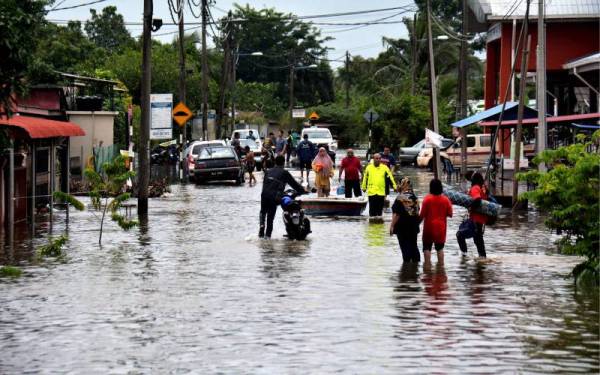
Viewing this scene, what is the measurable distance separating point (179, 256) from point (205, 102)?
42272 millimetres

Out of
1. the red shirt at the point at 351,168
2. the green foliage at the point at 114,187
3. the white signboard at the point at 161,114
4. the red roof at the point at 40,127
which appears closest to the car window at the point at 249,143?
the white signboard at the point at 161,114

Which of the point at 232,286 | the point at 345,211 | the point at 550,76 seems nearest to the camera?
the point at 232,286

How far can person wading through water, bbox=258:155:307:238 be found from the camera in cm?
2488

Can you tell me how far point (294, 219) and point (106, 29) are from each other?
99676mm

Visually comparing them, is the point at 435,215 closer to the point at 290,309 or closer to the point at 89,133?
the point at 290,309

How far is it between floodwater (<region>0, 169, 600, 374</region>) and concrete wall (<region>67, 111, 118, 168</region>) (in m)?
15.4

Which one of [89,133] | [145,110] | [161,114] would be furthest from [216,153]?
[145,110]

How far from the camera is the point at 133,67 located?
265ft

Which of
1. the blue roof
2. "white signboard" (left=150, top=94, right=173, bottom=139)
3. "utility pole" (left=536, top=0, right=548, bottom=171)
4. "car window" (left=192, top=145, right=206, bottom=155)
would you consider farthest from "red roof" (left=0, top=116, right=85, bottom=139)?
"car window" (left=192, top=145, right=206, bottom=155)

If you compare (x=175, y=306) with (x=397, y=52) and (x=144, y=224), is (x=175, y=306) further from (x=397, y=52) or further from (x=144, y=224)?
(x=397, y=52)

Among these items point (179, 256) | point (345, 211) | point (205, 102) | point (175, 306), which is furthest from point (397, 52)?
point (175, 306)

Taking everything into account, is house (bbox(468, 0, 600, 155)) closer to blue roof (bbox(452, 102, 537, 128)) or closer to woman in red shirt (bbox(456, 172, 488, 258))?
blue roof (bbox(452, 102, 537, 128))

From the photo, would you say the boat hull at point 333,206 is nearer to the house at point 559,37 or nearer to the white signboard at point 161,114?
the white signboard at point 161,114

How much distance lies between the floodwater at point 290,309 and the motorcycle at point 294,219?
0.37m
